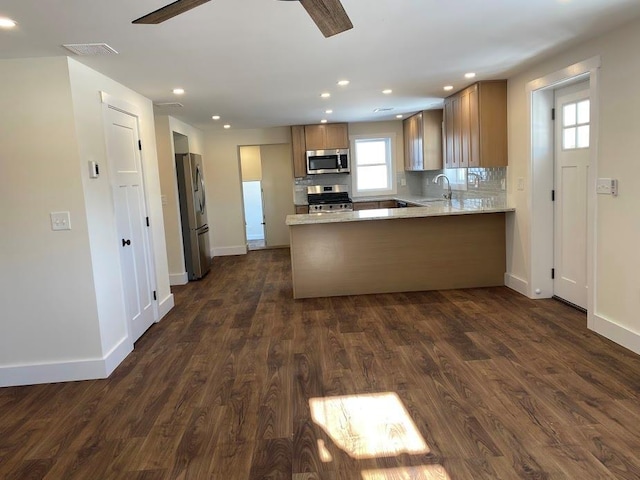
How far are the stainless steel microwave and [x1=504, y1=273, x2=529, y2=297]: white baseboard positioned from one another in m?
3.63

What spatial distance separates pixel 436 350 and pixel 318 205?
477cm

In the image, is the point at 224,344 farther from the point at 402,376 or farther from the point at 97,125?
the point at 97,125

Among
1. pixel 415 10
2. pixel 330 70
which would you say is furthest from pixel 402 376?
pixel 330 70

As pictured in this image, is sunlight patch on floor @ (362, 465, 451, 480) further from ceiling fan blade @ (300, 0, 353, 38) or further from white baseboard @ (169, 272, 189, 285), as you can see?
white baseboard @ (169, 272, 189, 285)

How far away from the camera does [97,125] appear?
346 cm

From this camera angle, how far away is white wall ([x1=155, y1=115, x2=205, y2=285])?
5.89 m

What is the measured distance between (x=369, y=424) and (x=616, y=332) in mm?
2179

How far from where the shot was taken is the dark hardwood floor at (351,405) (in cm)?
213

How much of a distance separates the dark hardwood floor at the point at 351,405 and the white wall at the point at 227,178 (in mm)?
4215

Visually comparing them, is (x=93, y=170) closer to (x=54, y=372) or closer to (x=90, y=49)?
(x=90, y=49)

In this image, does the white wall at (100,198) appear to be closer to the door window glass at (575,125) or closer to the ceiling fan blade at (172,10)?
the ceiling fan blade at (172,10)

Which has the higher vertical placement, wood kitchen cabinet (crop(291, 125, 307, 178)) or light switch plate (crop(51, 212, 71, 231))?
wood kitchen cabinet (crop(291, 125, 307, 178))

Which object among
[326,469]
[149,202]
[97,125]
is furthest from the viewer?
[149,202]

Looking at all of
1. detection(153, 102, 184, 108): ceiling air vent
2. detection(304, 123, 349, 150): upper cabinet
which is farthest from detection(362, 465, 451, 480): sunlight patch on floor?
detection(304, 123, 349, 150): upper cabinet
